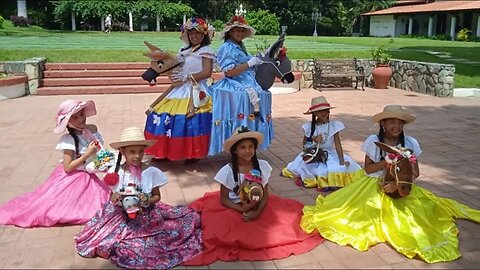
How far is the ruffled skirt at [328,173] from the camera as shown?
5.07 metres

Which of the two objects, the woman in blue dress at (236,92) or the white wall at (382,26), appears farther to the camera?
the white wall at (382,26)

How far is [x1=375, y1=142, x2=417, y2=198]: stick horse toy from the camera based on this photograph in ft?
12.0

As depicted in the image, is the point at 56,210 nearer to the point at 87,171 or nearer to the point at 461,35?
the point at 87,171

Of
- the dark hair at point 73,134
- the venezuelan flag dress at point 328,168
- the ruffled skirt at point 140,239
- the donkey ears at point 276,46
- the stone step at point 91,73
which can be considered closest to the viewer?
the ruffled skirt at point 140,239

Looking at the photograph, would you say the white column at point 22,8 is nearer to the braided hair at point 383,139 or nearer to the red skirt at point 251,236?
the red skirt at point 251,236

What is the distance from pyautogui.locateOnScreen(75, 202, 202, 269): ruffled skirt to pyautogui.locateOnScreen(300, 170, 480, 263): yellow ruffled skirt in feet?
3.44

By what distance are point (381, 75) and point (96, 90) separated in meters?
8.38

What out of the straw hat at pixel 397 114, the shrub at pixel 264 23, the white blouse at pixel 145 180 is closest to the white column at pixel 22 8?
the shrub at pixel 264 23

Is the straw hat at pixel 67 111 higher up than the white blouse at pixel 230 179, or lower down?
higher up

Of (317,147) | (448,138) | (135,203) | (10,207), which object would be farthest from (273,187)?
(448,138)

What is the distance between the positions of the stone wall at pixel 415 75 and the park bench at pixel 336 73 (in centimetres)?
32

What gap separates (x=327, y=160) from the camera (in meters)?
5.22

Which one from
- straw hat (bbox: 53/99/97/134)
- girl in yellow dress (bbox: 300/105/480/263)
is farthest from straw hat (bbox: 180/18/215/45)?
girl in yellow dress (bbox: 300/105/480/263)

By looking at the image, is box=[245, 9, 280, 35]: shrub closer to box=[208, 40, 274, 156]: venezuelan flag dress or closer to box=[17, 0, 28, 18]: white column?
box=[17, 0, 28, 18]: white column
